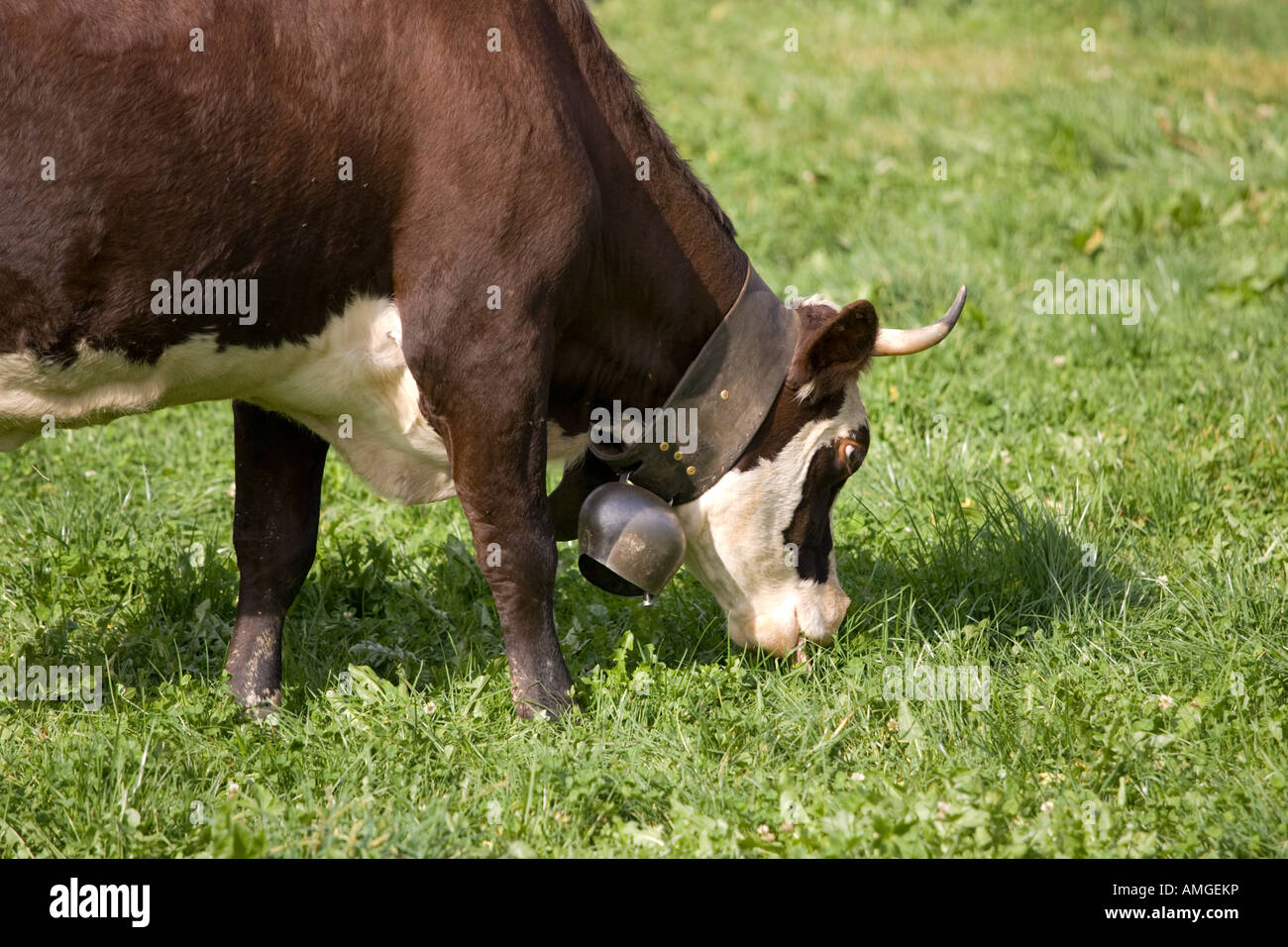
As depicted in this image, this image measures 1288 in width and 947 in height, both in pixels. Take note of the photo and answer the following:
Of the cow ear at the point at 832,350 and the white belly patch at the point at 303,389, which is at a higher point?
the cow ear at the point at 832,350

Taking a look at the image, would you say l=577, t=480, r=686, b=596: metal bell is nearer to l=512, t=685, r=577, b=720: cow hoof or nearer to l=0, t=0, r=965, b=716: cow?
l=0, t=0, r=965, b=716: cow

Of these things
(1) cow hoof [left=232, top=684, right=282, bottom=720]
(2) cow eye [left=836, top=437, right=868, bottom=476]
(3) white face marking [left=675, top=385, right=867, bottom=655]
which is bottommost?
(1) cow hoof [left=232, top=684, right=282, bottom=720]

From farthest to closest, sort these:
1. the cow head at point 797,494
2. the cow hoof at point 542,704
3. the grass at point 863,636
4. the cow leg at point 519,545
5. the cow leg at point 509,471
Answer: the cow head at point 797,494, the cow hoof at point 542,704, the cow leg at point 519,545, the cow leg at point 509,471, the grass at point 863,636

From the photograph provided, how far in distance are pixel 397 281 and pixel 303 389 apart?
0.44 meters

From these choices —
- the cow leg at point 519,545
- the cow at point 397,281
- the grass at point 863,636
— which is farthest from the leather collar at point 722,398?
the grass at point 863,636

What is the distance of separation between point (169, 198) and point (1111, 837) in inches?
110

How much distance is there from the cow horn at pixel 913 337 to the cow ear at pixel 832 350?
0.19 ft

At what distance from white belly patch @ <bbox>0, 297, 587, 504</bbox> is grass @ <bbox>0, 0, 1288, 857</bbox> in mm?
675

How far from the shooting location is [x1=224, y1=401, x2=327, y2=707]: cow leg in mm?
4398

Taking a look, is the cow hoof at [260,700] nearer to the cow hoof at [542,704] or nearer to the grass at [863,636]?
the grass at [863,636]

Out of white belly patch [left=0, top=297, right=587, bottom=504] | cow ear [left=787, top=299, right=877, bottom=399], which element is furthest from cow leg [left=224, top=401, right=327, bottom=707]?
cow ear [left=787, top=299, right=877, bottom=399]

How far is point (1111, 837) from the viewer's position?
346cm

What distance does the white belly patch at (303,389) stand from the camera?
3.56m
